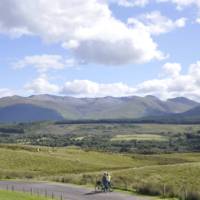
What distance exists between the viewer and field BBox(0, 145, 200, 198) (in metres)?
50.4

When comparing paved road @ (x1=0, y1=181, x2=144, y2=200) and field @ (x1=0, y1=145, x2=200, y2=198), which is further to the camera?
field @ (x1=0, y1=145, x2=200, y2=198)

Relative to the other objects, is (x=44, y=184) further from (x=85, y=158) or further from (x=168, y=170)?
(x=85, y=158)

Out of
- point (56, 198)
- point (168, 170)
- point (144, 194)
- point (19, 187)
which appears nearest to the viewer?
point (56, 198)

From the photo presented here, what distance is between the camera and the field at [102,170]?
165 feet

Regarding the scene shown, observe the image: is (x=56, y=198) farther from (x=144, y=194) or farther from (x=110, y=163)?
(x=110, y=163)

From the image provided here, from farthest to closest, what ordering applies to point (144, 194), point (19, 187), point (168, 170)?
point (168, 170), point (19, 187), point (144, 194)

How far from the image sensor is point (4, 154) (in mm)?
90688

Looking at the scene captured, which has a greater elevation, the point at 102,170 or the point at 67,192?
the point at 67,192

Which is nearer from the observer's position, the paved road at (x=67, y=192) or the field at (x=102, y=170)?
the paved road at (x=67, y=192)

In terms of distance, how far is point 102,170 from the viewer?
7731 centimetres

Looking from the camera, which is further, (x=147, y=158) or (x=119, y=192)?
(x=147, y=158)

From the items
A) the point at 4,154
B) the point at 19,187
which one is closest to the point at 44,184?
the point at 19,187

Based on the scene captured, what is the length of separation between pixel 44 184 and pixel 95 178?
603 centimetres

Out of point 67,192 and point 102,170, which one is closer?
point 67,192
